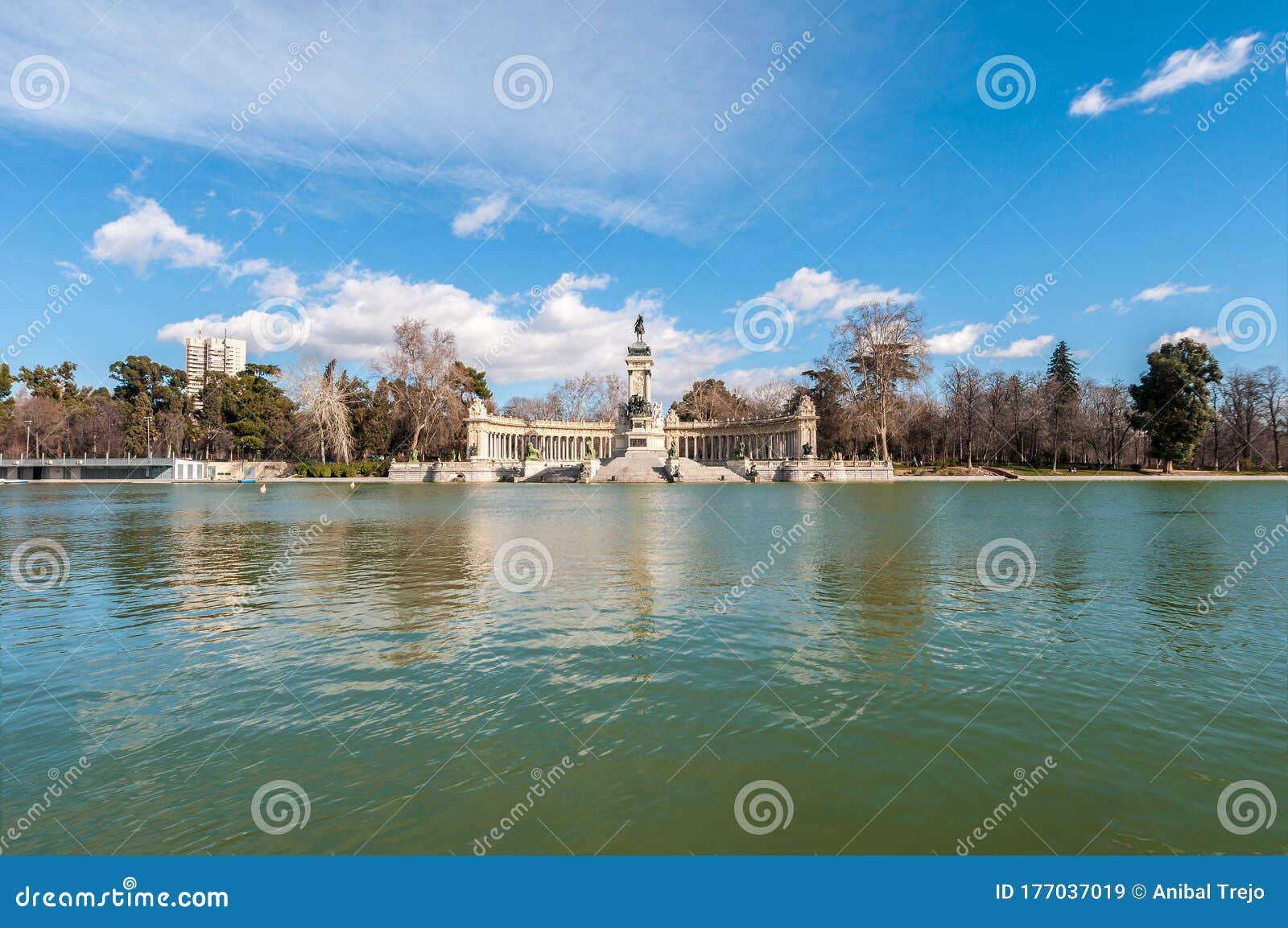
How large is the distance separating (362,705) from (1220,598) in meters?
15.3

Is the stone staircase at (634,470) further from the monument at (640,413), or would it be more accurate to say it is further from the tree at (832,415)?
the tree at (832,415)

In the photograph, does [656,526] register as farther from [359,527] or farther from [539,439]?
[539,439]

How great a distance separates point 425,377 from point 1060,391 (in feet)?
262

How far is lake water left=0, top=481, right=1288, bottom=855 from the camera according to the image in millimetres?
5277

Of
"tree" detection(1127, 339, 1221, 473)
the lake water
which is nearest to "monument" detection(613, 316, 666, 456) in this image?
"tree" detection(1127, 339, 1221, 473)

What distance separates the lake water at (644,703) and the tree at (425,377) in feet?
207

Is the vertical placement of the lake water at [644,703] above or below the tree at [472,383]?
below

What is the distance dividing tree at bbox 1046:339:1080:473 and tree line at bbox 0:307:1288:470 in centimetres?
27

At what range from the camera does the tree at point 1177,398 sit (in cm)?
6869

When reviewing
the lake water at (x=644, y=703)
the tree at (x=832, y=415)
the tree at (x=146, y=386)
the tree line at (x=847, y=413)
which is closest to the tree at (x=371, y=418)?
the tree line at (x=847, y=413)

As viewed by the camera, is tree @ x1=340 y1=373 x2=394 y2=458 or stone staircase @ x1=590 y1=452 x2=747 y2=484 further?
tree @ x1=340 y1=373 x2=394 y2=458

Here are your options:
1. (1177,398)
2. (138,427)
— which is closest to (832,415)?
(1177,398)

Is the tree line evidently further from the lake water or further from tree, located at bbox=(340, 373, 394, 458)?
the lake water

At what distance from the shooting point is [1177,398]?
68938 mm
